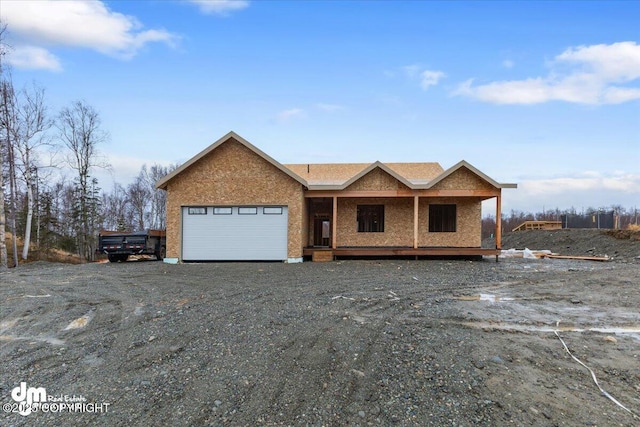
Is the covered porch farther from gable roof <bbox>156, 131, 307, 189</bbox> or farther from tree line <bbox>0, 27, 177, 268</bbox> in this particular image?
tree line <bbox>0, 27, 177, 268</bbox>

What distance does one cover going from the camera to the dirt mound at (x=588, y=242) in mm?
18812

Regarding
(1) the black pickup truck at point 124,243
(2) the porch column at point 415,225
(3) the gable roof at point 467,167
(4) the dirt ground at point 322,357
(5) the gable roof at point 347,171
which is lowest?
(4) the dirt ground at point 322,357

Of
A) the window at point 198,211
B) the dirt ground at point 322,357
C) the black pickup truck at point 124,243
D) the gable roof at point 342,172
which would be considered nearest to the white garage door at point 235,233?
the window at point 198,211

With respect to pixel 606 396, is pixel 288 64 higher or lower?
higher

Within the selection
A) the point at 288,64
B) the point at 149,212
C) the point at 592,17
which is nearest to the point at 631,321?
the point at 592,17

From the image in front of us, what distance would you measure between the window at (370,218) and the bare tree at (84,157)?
19.6 meters

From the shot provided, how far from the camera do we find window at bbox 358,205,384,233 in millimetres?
16578

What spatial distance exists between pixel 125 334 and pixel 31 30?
51.4 feet

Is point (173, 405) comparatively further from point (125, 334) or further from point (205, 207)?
point (205, 207)

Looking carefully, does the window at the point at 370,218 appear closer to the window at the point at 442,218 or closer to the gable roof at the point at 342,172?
the gable roof at the point at 342,172

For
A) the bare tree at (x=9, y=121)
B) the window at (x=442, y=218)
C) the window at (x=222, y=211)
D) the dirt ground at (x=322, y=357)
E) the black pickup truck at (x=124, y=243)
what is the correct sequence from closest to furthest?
the dirt ground at (x=322, y=357)
the window at (x=222, y=211)
the black pickup truck at (x=124, y=243)
the window at (x=442, y=218)
the bare tree at (x=9, y=121)

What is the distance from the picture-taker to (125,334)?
503cm

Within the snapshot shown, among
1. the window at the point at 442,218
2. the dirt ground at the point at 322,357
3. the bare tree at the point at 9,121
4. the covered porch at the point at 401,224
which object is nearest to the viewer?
the dirt ground at the point at 322,357

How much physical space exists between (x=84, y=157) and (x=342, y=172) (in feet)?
62.4
